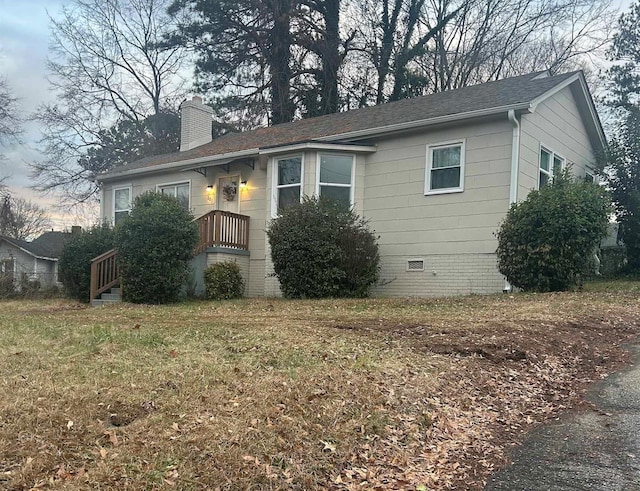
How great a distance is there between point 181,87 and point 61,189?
28.5ft

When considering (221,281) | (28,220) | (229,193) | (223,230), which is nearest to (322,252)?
(221,281)

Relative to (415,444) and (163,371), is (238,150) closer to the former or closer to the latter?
(163,371)

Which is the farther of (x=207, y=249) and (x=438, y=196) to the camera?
(x=207, y=249)

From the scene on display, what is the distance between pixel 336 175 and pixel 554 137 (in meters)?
5.54

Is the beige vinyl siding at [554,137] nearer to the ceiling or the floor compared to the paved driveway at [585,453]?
nearer to the ceiling

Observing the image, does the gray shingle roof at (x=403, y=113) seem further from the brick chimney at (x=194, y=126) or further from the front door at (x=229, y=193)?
the brick chimney at (x=194, y=126)

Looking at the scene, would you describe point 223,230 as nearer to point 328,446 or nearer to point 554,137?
point 554,137

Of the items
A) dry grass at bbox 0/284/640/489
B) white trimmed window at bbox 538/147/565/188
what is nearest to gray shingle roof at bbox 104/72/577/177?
white trimmed window at bbox 538/147/565/188

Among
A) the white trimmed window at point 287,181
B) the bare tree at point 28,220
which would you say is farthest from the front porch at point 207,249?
the bare tree at point 28,220

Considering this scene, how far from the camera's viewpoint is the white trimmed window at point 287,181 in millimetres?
13742

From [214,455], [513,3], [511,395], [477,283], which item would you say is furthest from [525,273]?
[513,3]

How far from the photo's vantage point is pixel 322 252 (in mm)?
11227

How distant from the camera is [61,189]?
29.2 m

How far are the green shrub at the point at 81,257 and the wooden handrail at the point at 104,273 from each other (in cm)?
62
